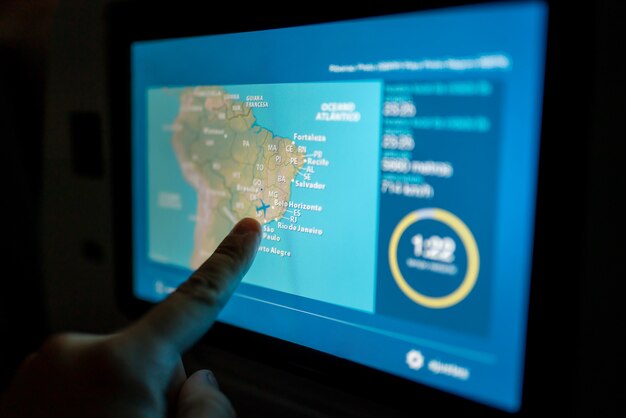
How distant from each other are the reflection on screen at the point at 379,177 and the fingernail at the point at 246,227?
38 mm

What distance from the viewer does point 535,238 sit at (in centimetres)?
57

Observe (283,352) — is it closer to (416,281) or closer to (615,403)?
(416,281)

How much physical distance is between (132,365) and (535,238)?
45cm

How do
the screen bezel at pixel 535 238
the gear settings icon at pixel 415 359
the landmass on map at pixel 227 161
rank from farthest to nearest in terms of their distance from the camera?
1. the landmass on map at pixel 227 161
2. the gear settings icon at pixel 415 359
3. the screen bezel at pixel 535 238

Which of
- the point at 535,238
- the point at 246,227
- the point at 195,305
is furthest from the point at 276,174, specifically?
the point at 535,238

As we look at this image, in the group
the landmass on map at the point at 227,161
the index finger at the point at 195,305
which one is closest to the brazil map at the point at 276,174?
the landmass on map at the point at 227,161

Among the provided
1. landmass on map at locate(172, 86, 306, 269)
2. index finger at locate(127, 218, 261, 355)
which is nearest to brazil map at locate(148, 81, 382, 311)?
landmass on map at locate(172, 86, 306, 269)

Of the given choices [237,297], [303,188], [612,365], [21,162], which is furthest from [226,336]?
[21,162]

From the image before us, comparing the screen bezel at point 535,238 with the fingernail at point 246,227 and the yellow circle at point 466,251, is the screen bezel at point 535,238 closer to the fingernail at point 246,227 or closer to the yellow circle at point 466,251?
the yellow circle at point 466,251

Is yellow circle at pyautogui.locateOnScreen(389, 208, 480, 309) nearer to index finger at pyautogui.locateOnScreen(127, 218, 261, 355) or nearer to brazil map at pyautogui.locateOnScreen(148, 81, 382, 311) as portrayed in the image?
brazil map at pyautogui.locateOnScreen(148, 81, 382, 311)

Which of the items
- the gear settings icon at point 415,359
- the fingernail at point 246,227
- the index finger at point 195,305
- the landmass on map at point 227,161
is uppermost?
the landmass on map at point 227,161

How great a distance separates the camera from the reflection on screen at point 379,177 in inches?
23.0

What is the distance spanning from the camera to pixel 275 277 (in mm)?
788

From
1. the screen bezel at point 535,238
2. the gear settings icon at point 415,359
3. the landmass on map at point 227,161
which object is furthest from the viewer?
the landmass on map at point 227,161
